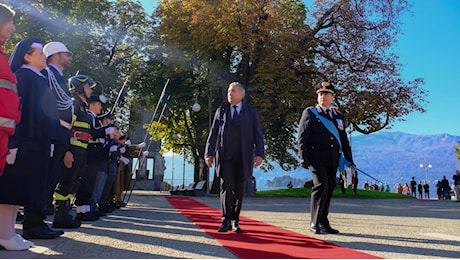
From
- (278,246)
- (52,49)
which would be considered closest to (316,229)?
(278,246)

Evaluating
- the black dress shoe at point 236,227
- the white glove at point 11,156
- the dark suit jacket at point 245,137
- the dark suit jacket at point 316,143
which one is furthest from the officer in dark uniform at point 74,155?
the dark suit jacket at point 316,143

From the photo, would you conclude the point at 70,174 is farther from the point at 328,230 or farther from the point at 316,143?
the point at 328,230

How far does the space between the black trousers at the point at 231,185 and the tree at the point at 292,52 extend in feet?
51.2

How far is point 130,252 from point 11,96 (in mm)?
1691

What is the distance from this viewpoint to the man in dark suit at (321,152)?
5438mm

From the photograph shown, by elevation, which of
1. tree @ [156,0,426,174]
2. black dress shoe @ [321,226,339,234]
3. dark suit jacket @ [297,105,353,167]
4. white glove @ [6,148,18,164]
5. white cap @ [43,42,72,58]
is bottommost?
black dress shoe @ [321,226,339,234]

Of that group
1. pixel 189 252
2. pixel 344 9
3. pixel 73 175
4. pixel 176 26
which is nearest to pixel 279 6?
pixel 344 9

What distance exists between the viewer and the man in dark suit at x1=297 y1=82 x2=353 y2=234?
544 cm

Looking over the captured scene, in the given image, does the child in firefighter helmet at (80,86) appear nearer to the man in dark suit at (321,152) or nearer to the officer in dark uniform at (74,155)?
the officer in dark uniform at (74,155)

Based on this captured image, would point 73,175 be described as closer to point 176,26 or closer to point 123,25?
point 176,26

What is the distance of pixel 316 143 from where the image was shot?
18.2ft

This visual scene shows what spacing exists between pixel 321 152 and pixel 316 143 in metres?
0.15

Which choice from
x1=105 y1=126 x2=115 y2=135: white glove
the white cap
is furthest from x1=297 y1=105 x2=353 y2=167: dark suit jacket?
the white cap

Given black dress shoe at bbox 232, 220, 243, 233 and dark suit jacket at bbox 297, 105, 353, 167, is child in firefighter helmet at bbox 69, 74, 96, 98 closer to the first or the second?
black dress shoe at bbox 232, 220, 243, 233
